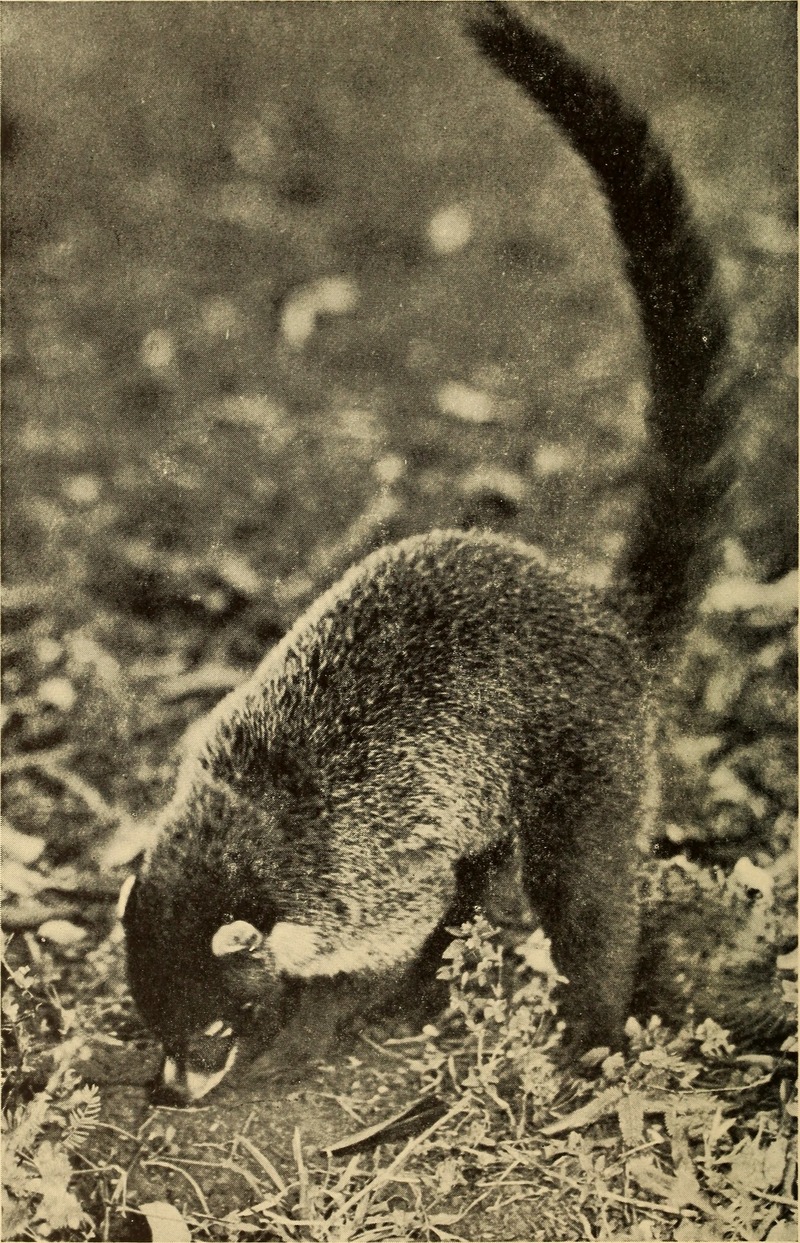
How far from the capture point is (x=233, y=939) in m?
2.64

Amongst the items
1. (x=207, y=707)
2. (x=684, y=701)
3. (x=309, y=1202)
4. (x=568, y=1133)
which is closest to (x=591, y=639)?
(x=684, y=701)

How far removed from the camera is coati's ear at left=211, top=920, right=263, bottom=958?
264cm

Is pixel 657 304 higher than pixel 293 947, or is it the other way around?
pixel 657 304

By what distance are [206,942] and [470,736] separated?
89cm

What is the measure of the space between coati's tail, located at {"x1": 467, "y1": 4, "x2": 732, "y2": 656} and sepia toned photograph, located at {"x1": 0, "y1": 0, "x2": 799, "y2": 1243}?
0.01m

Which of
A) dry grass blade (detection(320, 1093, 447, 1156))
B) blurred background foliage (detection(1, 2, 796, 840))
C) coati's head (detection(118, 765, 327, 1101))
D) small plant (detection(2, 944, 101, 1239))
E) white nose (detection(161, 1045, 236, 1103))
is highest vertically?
blurred background foliage (detection(1, 2, 796, 840))

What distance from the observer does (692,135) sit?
254 centimetres

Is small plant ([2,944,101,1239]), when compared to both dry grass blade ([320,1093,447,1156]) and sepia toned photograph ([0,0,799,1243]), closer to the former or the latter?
sepia toned photograph ([0,0,799,1243])

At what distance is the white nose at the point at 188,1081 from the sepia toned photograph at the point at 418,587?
0.06 feet

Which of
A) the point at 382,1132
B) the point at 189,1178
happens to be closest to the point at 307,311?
the point at 382,1132

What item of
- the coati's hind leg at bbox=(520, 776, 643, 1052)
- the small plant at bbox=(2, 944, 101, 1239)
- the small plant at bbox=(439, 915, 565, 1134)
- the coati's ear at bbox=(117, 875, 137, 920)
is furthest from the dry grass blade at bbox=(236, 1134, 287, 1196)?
the coati's hind leg at bbox=(520, 776, 643, 1052)

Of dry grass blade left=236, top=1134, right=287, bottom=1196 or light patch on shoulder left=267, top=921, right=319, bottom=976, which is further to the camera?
light patch on shoulder left=267, top=921, right=319, bottom=976

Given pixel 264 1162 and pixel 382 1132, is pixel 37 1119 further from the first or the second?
pixel 382 1132

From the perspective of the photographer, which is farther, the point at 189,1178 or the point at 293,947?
the point at 293,947
